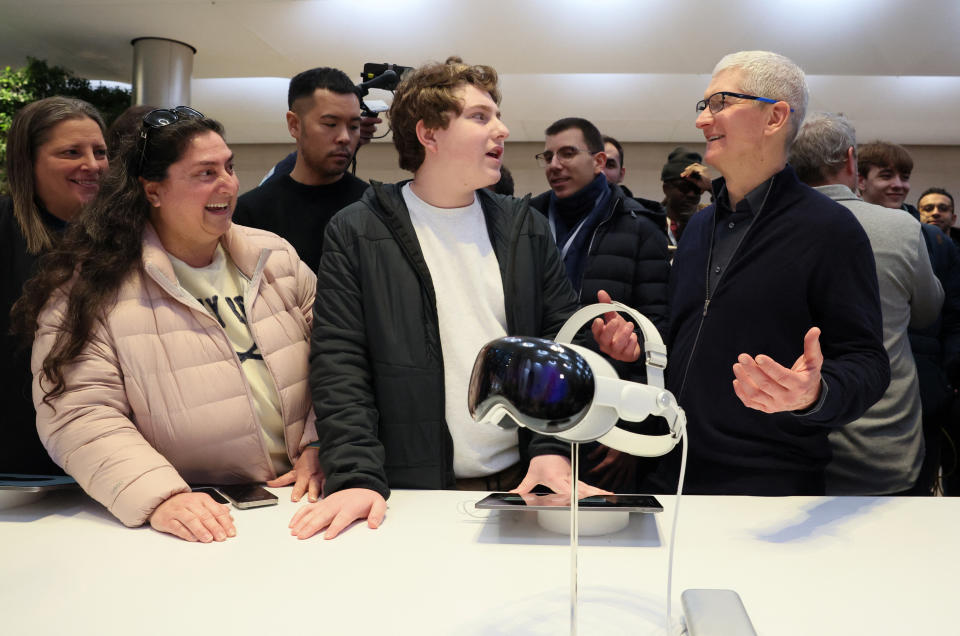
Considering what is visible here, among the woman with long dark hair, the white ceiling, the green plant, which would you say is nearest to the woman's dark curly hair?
the woman with long dark hair

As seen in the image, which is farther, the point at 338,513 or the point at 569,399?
the point at 338,513

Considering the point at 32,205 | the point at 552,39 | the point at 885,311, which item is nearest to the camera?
the point at 32,205

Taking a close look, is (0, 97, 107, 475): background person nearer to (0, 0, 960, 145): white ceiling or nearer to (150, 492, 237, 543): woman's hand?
(150, 492, 237, 543): woman's hand

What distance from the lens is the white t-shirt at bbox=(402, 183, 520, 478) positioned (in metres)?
1.65

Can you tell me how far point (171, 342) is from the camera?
1517 millimetres

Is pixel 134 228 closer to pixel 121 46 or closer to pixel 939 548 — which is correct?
pixel 939 548

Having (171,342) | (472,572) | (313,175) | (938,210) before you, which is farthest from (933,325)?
(938,210)

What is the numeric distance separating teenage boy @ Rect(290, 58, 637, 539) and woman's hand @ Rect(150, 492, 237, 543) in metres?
0.21

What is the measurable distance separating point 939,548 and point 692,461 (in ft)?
1.83

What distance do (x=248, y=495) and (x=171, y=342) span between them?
34 centimetres

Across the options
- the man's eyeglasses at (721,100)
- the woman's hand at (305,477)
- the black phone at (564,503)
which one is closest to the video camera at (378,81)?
the man's eyeglasses at (721,100)

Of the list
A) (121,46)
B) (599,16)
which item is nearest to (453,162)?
(599,16)

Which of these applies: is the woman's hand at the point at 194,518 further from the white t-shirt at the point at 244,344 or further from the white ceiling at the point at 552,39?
the white ceiling at the point at 552,39

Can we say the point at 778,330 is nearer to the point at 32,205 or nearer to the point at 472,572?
the point at 472,572
